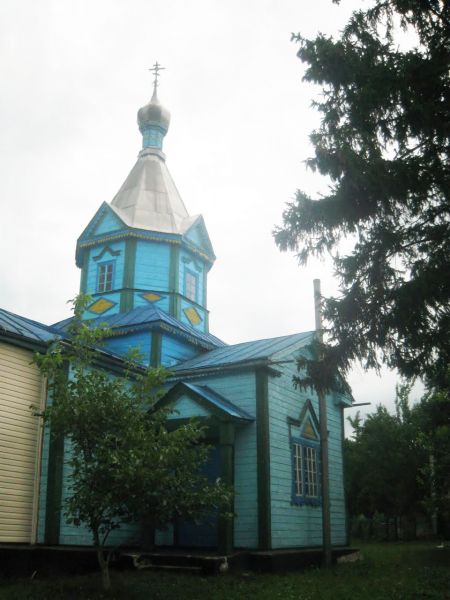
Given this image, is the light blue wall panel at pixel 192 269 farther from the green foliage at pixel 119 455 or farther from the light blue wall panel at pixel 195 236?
the green foliage at pixel 119 455

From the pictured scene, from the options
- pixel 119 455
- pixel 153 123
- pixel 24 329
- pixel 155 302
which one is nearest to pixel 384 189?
pixel 119 455

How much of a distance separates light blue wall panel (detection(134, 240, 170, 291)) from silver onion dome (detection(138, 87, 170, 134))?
5.85 meters

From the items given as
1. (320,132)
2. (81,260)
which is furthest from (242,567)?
(81,260)

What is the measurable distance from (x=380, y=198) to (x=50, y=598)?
7.99 meters

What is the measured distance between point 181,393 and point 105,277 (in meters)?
6.64

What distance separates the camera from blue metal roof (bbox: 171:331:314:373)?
15.3 meters

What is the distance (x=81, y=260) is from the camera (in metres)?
20.9

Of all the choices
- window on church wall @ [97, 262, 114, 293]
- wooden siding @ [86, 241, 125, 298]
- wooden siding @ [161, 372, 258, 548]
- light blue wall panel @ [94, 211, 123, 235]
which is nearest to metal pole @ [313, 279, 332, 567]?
wooden siding @ [161, 372, 258, 548]

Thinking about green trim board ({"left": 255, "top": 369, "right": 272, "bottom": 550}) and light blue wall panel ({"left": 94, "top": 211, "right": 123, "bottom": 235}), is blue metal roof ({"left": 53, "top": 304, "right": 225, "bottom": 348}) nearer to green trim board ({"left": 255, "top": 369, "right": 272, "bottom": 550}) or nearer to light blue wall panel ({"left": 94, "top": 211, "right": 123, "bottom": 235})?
light blue wall panel ({"left": 94, "top": 211, "right": 123, "bottom": 235})

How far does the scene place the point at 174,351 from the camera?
17.8 meters

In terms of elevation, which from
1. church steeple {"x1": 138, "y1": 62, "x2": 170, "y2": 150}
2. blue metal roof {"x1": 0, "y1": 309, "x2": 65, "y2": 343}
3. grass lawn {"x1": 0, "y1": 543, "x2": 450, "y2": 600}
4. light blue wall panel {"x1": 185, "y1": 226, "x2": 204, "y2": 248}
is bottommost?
grass lawn {"x1": 0, "y1": 543, "x2": 450, "y2": 600}

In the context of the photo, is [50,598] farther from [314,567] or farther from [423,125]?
Answer: [423,125]

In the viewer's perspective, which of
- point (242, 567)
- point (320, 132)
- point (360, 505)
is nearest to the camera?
point (320, 132)

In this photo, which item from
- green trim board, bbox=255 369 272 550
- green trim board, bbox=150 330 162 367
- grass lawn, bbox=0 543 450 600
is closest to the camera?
grass lawn, bbox=0 543 450 600
